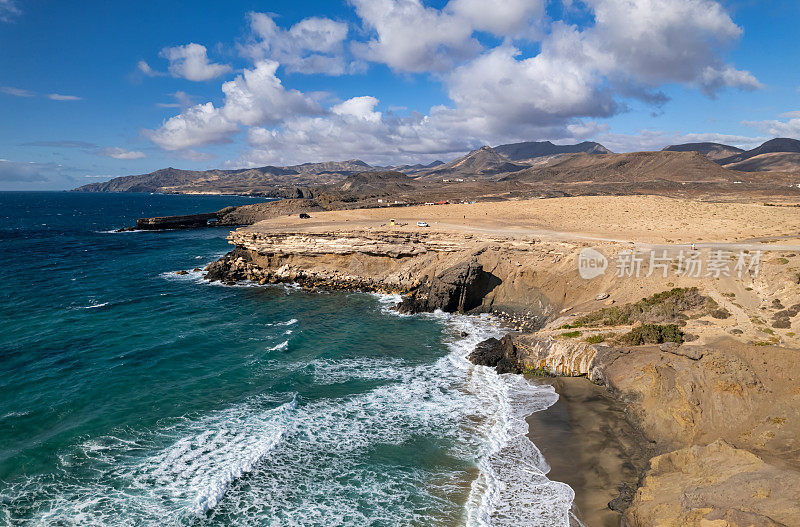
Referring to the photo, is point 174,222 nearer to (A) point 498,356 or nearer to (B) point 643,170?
(A) point 498,356

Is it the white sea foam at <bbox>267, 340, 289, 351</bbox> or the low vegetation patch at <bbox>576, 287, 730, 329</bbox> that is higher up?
the low vegetation patch at <bbox>576, 287, 730, 329</bbox>

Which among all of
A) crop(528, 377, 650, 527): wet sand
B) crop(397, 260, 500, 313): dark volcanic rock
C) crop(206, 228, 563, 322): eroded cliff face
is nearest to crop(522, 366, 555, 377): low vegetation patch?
crop(528, 377, 650, 527): wet sand

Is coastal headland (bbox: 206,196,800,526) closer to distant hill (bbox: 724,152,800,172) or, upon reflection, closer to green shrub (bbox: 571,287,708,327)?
green shrub (bbox: 571,287,708,327)

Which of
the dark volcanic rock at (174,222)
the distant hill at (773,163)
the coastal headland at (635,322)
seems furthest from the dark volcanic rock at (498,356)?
the distant hill at (773,163)

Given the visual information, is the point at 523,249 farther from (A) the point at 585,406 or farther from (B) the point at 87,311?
(B) the point at 87,311

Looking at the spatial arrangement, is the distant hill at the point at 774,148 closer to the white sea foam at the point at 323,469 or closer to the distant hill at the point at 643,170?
the distant hill at the point at 643,170

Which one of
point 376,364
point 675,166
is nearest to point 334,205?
point 376,364
